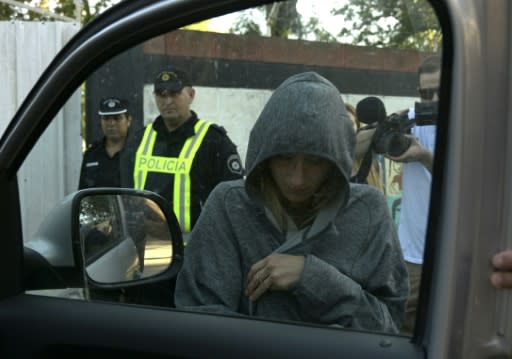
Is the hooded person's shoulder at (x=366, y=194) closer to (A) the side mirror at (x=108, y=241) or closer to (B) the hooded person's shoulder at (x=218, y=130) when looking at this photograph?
(B) the hooded person's shoulder at (x=218, y=130)

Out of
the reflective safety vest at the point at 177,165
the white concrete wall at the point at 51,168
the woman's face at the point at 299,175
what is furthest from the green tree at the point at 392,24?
the white concrete wall at the point at 51,168

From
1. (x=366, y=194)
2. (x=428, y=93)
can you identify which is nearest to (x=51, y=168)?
(x=366, y=194)

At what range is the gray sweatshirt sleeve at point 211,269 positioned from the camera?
1440 mm

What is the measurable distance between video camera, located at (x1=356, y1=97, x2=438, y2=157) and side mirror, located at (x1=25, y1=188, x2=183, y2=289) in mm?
447

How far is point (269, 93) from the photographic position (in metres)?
1.38

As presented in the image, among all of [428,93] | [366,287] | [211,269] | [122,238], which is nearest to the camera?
[428,93]

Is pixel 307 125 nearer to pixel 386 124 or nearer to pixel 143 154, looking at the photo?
pixel 386 124

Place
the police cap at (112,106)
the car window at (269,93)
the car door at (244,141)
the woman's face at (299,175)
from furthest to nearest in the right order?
the police cap at (112,106) → the woman's face at (299,175) → the car window at (269,93) → the car door at (244,141)

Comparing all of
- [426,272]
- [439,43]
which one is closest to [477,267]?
[426,272]

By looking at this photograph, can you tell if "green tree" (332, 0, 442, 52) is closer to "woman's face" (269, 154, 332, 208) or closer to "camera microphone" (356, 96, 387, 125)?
"camera microphone" (356, 96, 387, 125)

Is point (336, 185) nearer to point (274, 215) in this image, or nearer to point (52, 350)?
point (274, 215)

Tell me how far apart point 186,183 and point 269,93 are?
0.25 m

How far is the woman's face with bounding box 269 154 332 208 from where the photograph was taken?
54.1 inches

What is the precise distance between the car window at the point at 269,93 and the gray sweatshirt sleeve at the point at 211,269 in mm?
35
